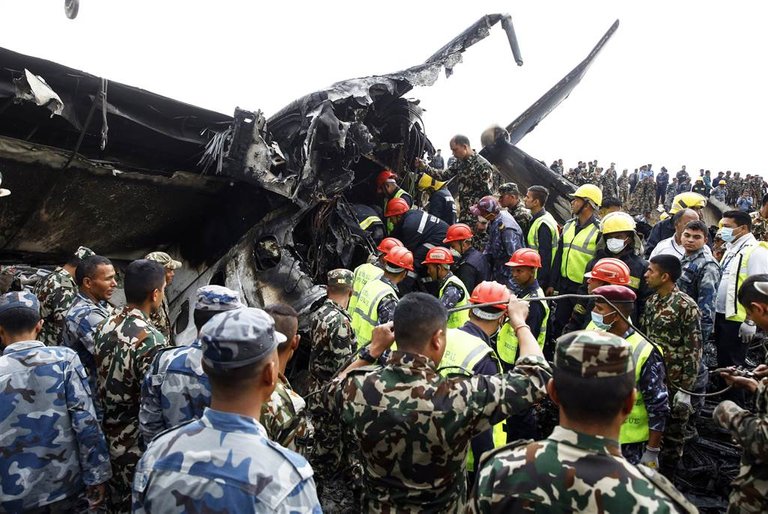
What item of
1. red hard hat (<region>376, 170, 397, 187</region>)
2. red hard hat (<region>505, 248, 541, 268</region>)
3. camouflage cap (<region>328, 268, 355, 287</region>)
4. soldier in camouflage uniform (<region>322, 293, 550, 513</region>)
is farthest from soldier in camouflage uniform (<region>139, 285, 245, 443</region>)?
red hard hat (<region>376, 170, 397, 187</region>)

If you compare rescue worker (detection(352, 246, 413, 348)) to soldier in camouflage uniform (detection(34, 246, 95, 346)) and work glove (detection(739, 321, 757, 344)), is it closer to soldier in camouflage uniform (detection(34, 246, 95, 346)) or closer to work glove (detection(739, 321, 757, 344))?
soldier in camouflage uniform (detection(34, 246, 95, 346))

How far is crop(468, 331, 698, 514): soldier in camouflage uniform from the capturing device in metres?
1.48

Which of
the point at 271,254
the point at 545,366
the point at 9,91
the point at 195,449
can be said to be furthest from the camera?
the point at 271,254

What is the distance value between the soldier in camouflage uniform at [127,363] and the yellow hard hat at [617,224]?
13.6 feet

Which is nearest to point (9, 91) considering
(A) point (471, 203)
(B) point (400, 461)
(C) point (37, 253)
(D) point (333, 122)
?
(C) point (37, 253)

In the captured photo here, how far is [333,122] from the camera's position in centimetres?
595

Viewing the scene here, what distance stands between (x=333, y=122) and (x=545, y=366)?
14.4ft

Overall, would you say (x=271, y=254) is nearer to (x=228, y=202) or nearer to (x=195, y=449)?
(x=228, y=202)

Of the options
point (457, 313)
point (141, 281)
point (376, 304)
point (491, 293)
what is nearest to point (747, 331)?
point (457, 313)

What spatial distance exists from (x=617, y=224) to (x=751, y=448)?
10.5 feet

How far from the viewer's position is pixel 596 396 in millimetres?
1565

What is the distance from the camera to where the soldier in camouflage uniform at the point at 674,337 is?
13.6 feet

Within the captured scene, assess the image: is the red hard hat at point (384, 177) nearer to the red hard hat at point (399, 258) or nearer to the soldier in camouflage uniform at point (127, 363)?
the red hard hat at point (399, 258)

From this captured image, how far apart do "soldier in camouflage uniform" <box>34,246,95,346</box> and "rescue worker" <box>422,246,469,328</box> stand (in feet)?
10.4
